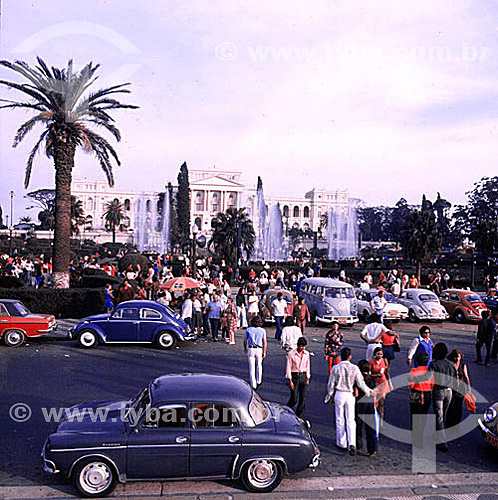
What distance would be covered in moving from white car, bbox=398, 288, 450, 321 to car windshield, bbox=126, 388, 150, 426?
→ 1636cm

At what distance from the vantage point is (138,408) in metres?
6.48

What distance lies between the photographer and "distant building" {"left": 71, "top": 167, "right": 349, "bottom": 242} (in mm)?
132000

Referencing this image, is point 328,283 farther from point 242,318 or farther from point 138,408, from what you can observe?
point 138,408

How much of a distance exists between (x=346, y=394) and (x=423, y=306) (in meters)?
14.6

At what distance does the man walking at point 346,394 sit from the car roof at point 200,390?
4.48 ft

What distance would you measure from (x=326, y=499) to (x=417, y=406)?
2550 mm

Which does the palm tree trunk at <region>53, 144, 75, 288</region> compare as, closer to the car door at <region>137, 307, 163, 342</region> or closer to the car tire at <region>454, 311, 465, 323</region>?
the car door at <region>137, 307, 163, 342</region>

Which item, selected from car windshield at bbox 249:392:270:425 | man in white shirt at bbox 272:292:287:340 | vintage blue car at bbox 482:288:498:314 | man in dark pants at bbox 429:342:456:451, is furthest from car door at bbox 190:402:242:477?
vintage blue car at bbox 482:288:498:314

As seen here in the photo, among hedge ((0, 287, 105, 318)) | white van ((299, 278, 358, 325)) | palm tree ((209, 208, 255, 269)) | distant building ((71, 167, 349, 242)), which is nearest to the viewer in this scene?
white van ((299, 278, 358, 325))

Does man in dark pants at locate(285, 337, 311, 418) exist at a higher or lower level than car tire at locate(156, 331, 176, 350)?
higher

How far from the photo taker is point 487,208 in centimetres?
9525

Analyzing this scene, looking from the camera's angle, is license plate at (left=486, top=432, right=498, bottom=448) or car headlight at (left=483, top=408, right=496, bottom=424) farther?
car headlight at (left=483, top=408, right=496, bottom=424)

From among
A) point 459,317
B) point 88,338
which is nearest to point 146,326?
point 88,338

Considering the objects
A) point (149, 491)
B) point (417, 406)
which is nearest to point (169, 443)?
point (149, 491)
